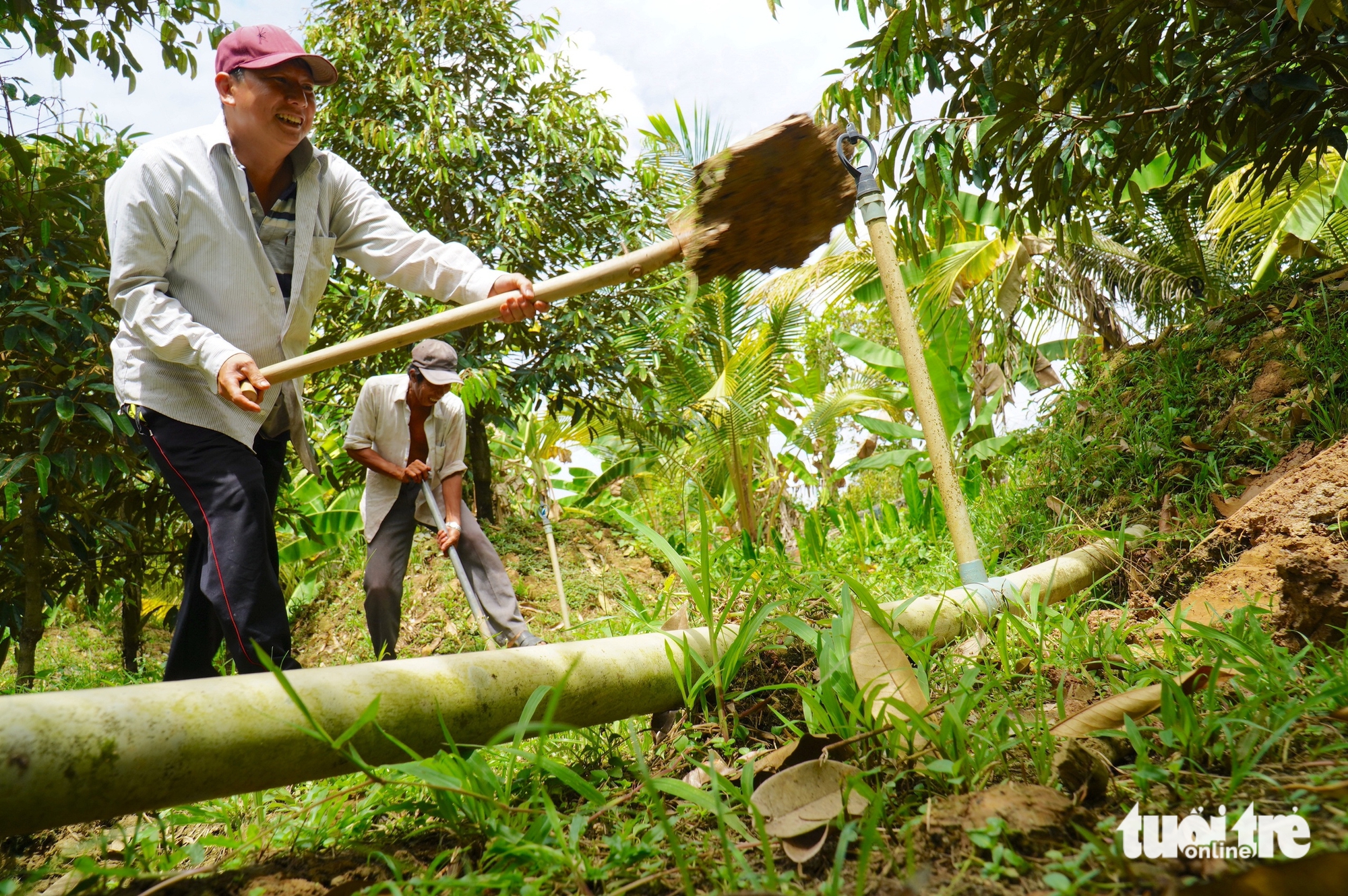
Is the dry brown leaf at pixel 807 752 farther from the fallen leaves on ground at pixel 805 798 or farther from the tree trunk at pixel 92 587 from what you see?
the tree trunk at pixel 92 587

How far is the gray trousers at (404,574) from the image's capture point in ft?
12.4

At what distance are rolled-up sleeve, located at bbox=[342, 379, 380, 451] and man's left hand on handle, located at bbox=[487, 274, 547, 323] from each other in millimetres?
1886

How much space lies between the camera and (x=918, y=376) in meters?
2.27

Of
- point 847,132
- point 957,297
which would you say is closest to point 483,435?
point 957,297

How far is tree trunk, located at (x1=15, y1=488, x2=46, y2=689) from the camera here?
3.38m

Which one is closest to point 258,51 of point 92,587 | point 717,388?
point 92,587

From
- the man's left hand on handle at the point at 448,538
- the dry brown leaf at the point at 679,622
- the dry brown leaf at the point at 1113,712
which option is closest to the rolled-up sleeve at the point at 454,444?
the man's left hand on handle at the point at 448,538

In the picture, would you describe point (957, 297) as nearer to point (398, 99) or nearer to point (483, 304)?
point (398, 99)

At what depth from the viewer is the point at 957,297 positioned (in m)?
7.95

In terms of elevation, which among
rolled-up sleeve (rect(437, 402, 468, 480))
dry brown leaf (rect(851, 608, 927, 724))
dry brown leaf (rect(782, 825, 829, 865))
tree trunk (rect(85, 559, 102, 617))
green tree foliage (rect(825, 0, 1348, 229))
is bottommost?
dry brown leaf (rect(782, 825, 829, 865))

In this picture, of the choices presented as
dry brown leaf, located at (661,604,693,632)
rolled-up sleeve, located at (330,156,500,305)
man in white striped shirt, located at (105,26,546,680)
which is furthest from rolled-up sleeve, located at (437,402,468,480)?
dry brown leaf, located at (661,604,693,632)

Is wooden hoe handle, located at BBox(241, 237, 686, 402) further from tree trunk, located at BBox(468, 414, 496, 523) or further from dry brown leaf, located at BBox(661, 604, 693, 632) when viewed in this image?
tree trunk, located at BBox(468, 414, 496, 523)

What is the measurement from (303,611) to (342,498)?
1.25 meters

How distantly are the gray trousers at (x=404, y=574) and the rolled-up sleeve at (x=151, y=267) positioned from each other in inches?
70.3
